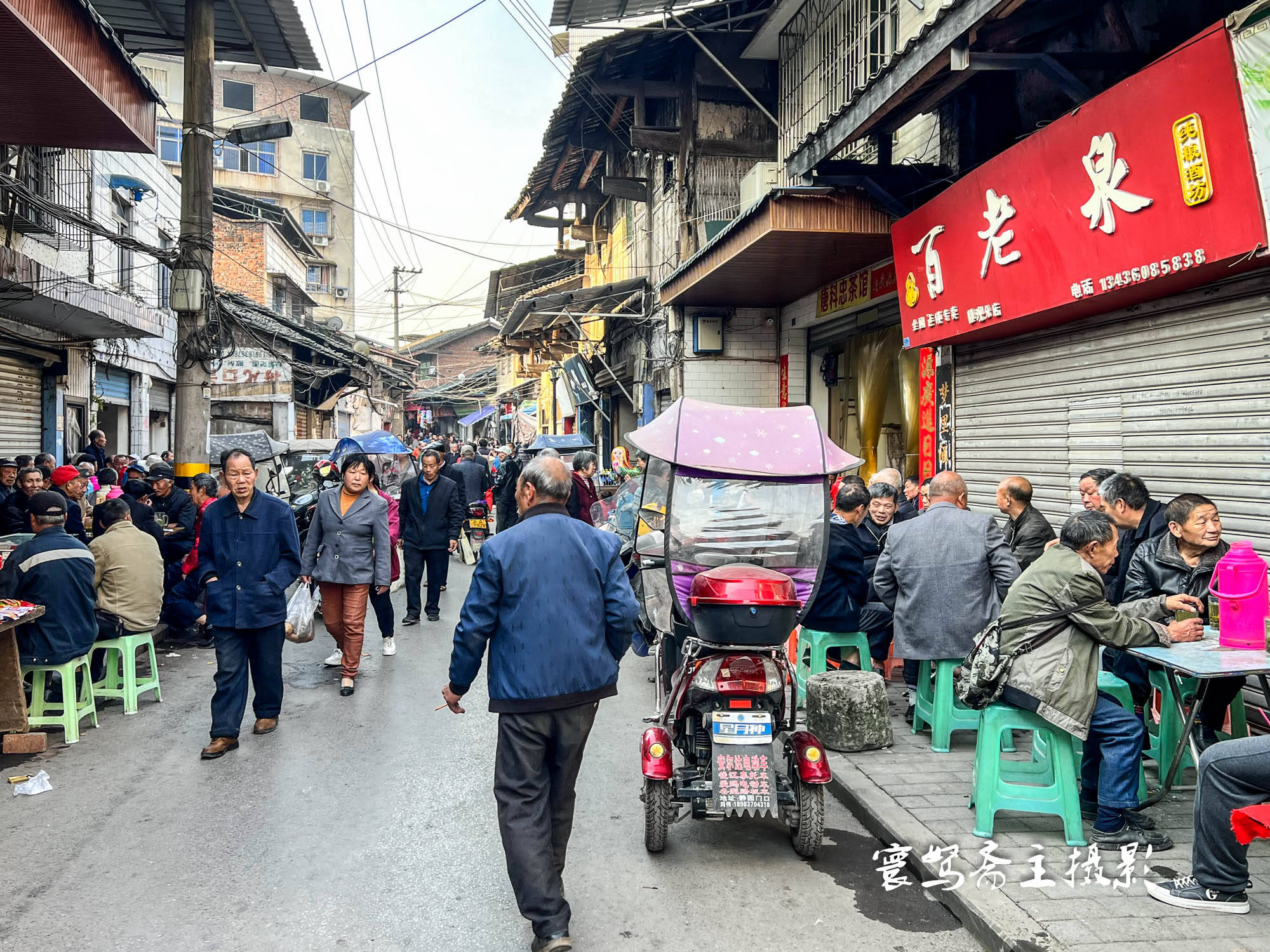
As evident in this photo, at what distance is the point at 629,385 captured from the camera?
68.5 ft

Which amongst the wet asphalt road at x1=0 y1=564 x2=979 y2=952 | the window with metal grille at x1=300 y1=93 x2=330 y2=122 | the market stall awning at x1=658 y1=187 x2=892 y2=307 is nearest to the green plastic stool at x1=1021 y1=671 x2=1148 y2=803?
the wet asphalt road at x1=0 y1=564 x2=979 y2=952

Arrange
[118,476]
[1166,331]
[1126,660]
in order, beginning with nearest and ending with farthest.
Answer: [1126,660] < [1166,331] < [118,476]

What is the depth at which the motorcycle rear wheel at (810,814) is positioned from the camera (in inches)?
169

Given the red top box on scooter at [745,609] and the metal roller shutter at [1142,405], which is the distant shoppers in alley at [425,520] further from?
the red top box on scooter at [745,609]

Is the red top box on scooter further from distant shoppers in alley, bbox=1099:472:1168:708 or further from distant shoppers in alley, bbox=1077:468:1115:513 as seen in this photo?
distant shoppers in alley, bbox=1077:468:1115:513

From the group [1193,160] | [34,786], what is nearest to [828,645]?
[1193,160]

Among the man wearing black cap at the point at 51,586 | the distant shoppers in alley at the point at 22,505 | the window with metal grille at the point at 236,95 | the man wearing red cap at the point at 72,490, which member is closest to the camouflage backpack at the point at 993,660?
the man wearing black cap at the point at 51,586

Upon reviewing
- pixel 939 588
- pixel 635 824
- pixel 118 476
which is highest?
pixel 118 476

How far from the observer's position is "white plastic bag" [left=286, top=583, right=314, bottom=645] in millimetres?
7070

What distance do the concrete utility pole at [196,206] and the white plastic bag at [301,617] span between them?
17.3 ft

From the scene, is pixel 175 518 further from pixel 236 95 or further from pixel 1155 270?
pixel 236 95

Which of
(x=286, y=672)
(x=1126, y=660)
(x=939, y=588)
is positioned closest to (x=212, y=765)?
(x=286, y=672)

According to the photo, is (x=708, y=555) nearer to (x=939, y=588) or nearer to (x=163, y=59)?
(x=939, y=588)

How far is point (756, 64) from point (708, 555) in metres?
12.0
